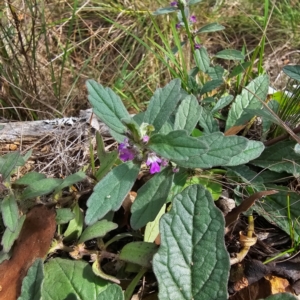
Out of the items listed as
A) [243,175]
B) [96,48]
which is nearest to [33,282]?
[243,175]

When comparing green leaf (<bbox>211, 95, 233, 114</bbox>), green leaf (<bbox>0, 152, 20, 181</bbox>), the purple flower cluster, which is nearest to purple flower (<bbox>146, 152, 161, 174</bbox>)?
the purple flower cluster

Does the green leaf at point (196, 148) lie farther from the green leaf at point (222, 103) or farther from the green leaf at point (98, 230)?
the green leaf at point (222, 103)

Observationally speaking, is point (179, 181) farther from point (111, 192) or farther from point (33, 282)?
point (33, 282)

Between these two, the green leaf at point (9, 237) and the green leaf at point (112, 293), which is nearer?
the green leaf at point (112, 293)

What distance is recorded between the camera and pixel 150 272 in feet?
4.07

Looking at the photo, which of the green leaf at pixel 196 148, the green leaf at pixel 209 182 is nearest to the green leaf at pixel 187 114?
the green leaf at pixel 196 148

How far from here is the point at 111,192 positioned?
1.06 m

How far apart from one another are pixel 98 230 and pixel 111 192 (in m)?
0.17

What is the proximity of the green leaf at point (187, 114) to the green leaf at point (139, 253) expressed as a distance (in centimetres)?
32

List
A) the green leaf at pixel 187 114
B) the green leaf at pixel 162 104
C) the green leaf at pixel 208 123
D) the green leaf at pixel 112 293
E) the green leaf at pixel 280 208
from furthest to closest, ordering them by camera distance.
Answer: the green leaf at pixel 208 123, the green leaf at pixel 280 208, the green leaf at pixel 187 114, the green leaf at pixel 162 104, the green leaf at pixel 112 293

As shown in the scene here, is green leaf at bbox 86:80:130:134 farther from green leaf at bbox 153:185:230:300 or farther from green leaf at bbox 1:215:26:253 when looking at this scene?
green leaf at bbox 1:215:26:253

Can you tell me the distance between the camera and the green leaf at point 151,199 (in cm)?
114

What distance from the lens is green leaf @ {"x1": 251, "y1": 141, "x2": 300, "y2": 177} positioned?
4.44 ft

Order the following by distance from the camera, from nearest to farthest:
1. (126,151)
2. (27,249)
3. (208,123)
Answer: (126,151) → (27,249) → (208,123)
